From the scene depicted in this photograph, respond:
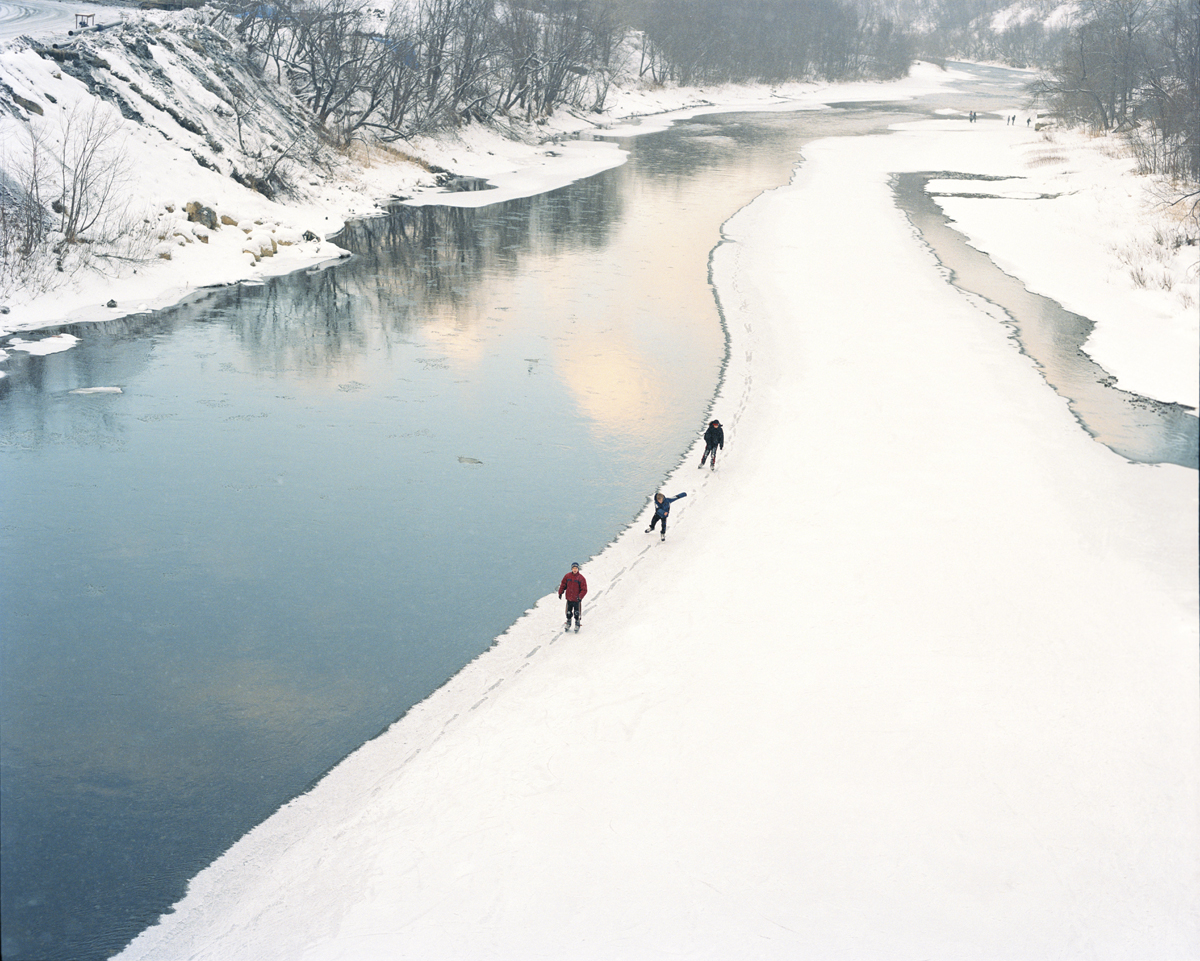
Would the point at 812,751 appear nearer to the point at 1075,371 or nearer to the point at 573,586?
the point at 573,586

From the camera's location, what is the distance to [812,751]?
10.4m

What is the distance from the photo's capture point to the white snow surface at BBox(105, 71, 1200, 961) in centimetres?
850

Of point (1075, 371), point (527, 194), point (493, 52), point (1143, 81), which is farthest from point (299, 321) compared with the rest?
point (1143, 81)

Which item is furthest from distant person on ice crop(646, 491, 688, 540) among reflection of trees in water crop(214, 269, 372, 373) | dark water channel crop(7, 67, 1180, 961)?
reflection of trees in water crop(214, 269, 372, 373)

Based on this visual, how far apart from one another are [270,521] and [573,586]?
5587 millimetres

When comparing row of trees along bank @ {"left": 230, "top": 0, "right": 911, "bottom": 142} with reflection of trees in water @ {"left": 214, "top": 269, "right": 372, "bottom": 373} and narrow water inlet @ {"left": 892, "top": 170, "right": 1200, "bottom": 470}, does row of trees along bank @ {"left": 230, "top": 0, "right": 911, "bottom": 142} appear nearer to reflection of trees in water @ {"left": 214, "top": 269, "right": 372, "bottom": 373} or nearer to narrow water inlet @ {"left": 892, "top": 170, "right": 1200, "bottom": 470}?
reflection of trees in water @ {"left": 214, "top": 269, "right": 372, "bottom": 373}

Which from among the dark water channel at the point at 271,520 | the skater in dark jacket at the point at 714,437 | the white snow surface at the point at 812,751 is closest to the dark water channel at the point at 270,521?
the dark water channel at the point at 271,520

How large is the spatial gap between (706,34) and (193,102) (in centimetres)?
7654

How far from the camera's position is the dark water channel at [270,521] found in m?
9.68

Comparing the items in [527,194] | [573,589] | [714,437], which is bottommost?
[573,589]

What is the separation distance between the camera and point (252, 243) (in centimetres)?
3203

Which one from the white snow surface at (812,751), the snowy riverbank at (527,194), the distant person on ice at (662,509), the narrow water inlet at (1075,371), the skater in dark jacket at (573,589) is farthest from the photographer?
the snowy riverbank at (527,194)

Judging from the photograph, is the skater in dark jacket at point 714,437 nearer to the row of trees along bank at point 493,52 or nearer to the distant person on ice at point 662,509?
the distant person on ice at point 662,509

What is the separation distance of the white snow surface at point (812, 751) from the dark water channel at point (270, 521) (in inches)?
28.6
